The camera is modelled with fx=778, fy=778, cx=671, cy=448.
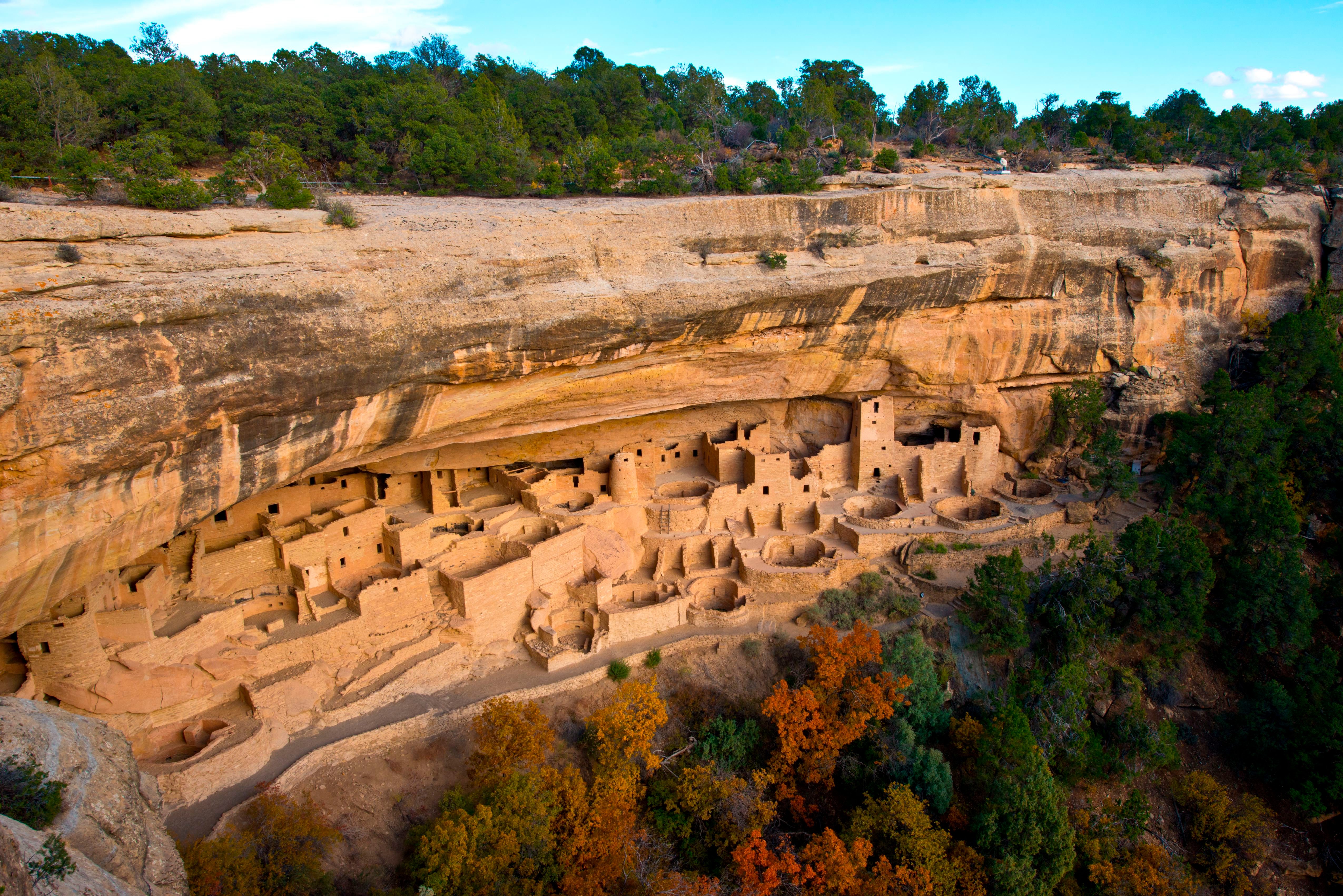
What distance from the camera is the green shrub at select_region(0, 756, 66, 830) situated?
6.59m

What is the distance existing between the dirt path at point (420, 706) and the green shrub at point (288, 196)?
9.27 meters

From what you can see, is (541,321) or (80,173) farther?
(541,321)

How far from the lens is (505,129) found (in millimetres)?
20453

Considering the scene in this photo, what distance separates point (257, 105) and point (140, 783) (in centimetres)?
1553

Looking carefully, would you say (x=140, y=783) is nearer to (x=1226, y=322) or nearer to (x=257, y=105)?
(x=257, y=105)

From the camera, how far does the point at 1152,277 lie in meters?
20.3

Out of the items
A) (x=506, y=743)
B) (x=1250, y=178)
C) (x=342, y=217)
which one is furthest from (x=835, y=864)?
(x=1250, y=178)

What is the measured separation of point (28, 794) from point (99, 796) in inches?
33.0

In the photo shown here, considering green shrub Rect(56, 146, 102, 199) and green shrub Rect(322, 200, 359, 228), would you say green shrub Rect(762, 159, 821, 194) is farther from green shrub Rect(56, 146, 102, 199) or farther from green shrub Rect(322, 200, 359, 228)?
green shrub Rect(56, 146, 102, 199)

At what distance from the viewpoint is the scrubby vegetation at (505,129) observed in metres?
14.6

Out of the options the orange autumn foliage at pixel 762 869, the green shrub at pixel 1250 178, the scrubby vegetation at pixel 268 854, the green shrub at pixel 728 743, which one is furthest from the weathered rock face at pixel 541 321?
the orange autumn foliage at pixel 762 869

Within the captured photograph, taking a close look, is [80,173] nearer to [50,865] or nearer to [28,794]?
[28,794]

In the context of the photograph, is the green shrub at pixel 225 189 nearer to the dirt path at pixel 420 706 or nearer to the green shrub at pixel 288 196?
the green shrub at pixel 288 196

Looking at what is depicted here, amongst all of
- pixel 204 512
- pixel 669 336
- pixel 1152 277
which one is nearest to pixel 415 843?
pixel 204 512
